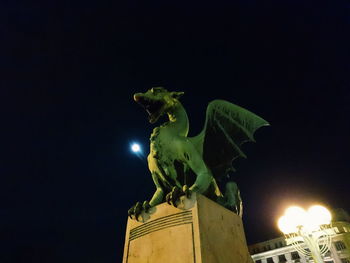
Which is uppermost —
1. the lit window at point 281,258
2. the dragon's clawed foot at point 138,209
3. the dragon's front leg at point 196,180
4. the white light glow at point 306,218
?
the lit window at point 281,258

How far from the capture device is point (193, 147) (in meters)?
3.30

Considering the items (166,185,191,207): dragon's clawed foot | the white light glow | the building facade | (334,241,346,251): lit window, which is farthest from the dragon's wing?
(334,241,346,251): lit window

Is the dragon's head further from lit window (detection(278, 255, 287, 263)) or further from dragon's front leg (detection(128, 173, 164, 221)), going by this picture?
lit window (detection(278, 255, 287, 263))

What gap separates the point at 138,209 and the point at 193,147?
1222 mm

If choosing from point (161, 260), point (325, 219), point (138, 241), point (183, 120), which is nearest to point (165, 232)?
point (161, 260)

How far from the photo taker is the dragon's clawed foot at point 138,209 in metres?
2.88

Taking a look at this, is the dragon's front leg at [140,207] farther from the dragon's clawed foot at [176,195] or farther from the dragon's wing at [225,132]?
the dragon's wing at [225,132]

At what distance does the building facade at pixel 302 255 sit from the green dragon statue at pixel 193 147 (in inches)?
1154

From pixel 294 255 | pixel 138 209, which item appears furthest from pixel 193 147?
pixel 294 255

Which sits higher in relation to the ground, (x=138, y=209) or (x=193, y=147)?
(x=193, y=147)

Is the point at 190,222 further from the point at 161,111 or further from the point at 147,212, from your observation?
the point at 161,111

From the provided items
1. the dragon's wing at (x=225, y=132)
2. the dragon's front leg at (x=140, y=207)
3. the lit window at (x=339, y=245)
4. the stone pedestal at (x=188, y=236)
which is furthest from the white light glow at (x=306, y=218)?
the lit window at (x=339, y=245)

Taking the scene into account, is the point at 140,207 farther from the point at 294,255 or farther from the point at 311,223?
the point at 294,255

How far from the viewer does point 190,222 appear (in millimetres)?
2359
